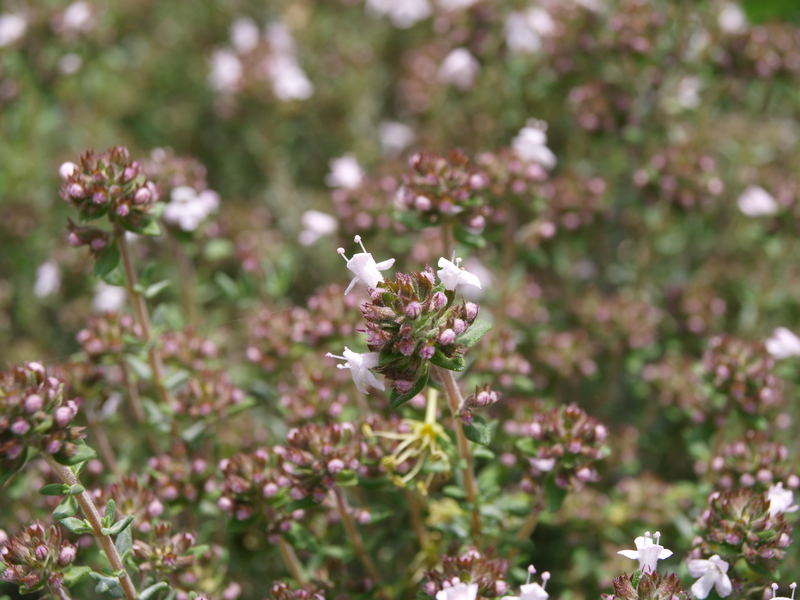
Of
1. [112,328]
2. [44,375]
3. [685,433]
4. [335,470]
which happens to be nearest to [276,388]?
[112,328]

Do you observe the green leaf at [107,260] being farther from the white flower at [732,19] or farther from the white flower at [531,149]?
the white flower at [732,19]

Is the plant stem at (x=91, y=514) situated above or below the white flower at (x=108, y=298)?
above

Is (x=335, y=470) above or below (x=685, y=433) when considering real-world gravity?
above

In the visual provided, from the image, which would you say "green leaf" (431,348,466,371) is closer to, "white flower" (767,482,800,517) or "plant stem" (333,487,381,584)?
"plant stem" (333,487,381,584)

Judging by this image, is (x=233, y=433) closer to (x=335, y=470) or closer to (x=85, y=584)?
(x=85, y=584)

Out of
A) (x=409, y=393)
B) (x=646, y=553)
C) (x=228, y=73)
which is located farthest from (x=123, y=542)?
(x=228, y=73)

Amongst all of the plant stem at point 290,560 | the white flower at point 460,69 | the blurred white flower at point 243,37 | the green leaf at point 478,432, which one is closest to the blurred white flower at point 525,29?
the white flower at point 460,69

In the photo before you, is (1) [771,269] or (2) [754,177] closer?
(1) [771,269]
